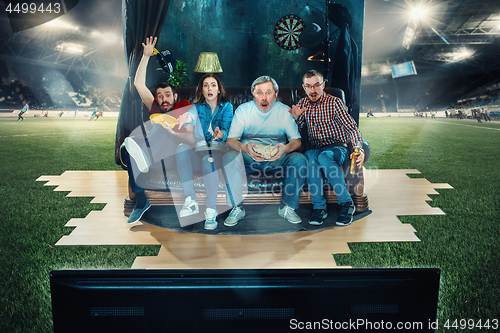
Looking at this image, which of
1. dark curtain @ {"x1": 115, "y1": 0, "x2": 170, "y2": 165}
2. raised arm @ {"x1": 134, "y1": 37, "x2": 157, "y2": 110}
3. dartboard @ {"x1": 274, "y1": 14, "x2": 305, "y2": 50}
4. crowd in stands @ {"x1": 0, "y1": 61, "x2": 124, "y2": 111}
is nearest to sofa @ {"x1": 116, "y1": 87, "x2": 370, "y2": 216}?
raised arm @ {"x1": 134, "y1": 37, "x2": 157, "y2": 110}

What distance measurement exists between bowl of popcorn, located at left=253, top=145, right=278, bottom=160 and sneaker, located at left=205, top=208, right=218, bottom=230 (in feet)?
1.82

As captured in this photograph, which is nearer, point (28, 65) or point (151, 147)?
point (151, 147)

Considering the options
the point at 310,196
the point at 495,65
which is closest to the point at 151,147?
the point at 310,196

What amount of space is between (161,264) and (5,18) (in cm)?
1515

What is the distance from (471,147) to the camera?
633cm

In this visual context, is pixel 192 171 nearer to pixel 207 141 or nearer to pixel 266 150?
pixel 207 141

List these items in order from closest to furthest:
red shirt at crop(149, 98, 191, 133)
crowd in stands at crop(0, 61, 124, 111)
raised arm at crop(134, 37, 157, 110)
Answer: red shirt at crop(149, 98, 191, 133) < raised arm at crop(134, 37, 157, 110) < crowd in stands at crop(0, 61, 124, 111)

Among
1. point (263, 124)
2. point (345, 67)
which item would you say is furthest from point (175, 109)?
point (345, 67)

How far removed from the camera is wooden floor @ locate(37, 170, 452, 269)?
72.3 inches

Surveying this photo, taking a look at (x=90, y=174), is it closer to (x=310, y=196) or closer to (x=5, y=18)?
(x=310, y=196)

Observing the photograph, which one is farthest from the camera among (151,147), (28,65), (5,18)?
(28,65)

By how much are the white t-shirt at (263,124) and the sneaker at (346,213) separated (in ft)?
2.13

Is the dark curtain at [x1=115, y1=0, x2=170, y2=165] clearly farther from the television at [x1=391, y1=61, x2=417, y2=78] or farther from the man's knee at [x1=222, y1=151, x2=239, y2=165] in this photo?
the television at [x1=391, y1=61, x2=417, y2=78]

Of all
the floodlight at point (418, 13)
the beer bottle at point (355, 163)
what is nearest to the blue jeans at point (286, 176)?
the beer bottle at point (355, 163)
